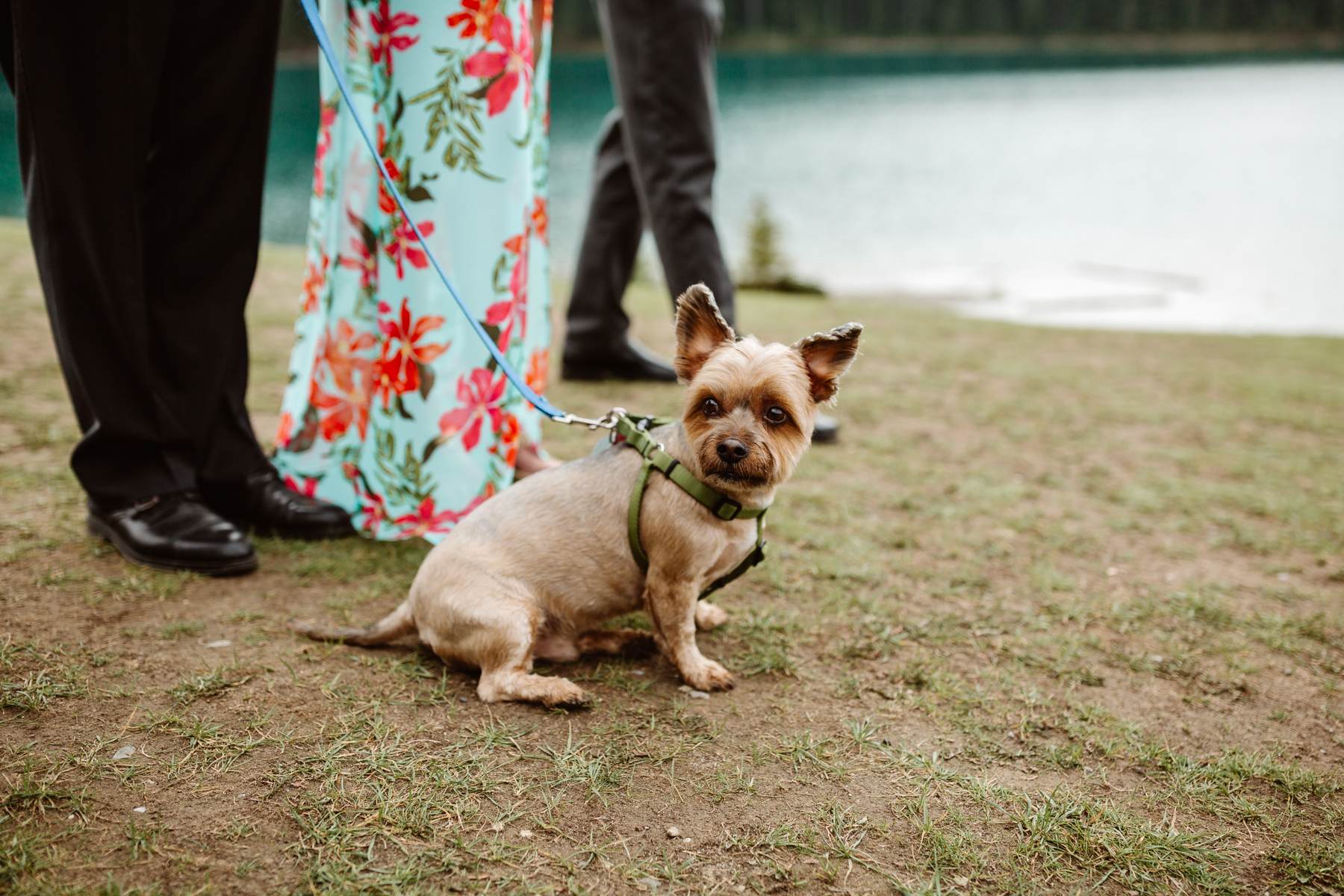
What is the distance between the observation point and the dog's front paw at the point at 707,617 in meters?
3.24

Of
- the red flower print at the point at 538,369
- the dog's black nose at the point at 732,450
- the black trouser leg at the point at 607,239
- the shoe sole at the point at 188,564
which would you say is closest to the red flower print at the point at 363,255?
the red flower print at the point at 538,369

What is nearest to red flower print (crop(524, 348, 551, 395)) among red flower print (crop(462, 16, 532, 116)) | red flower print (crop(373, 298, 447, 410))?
red flower print (crop(373, 298, 447, 410))

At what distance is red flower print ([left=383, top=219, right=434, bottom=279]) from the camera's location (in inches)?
137

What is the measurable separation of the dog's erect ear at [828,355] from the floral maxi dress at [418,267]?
1.32 m

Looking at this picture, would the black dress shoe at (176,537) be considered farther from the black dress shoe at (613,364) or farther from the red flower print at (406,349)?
the black dress shoe at (613,364)

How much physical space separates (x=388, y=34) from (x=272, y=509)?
1.82 meters

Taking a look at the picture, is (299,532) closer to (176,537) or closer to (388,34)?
(176,537)

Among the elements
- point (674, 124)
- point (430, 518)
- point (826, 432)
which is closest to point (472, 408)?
point (430, 518)

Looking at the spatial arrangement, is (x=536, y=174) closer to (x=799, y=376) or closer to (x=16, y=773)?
(x=799, y=376)

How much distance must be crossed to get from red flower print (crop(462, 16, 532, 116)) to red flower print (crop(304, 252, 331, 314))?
3.03 feet

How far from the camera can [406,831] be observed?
2.16 meters

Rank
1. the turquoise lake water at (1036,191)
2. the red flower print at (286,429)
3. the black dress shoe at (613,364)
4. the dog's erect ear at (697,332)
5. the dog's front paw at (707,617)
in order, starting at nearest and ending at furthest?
1. the dog's erect ear at (697,332)
2. the dog's front paw at (707,617)
3. the red flower print at (286,429)
4. the black dress shoe at (613,364)
5. the turquoise lake water at (1036,191)

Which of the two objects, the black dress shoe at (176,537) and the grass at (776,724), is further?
the black dress shoe at (176,537)

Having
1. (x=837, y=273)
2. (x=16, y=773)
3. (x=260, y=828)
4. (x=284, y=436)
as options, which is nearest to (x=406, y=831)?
(x=260, y=828)
